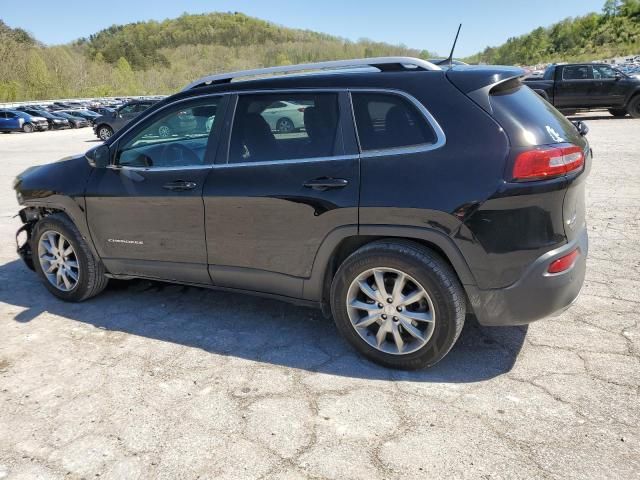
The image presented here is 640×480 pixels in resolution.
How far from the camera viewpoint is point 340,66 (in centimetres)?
326

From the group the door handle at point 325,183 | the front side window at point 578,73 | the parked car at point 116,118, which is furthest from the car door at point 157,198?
the parked car at point 116,118

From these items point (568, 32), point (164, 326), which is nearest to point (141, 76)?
point (568, 32)

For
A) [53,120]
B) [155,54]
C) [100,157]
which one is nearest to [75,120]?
[53,120]

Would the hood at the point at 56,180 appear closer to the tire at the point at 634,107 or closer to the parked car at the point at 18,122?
the tire at the point at 634,107

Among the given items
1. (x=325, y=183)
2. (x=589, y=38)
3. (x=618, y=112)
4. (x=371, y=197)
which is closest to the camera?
(x=371, y=197)

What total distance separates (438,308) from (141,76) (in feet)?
378

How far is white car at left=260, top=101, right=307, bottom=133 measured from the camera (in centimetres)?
322

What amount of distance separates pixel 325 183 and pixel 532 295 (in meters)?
1.29

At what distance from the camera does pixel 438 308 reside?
2.81 metres

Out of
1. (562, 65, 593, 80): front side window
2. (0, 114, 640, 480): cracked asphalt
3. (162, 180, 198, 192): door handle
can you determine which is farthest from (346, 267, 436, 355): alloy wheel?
(562, 65, 593, 80): front side window

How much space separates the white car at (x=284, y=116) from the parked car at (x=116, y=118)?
20.1m

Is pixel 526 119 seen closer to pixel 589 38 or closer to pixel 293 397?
pixel 293 397

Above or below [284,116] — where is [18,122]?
below

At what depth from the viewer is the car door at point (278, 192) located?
2990mm
